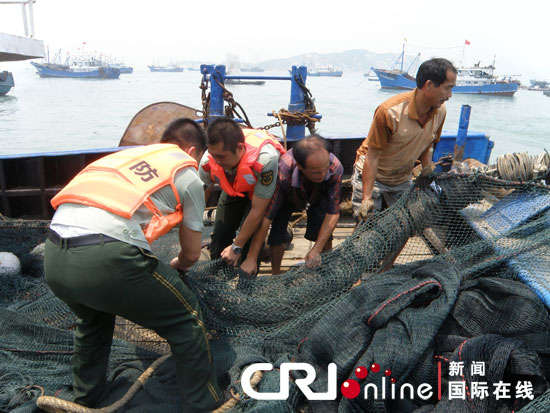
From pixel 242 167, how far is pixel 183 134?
0.46 meters

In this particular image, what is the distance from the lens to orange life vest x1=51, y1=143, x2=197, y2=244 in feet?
6.34

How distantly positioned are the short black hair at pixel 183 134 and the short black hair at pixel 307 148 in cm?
61

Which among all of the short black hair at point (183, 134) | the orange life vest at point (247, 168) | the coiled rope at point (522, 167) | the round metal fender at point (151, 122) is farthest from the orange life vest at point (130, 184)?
the round metal fender at point (151, 122)

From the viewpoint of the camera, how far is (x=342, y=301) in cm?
256

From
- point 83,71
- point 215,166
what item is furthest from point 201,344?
point 83,71

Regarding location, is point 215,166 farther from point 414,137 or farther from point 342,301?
point 414,137

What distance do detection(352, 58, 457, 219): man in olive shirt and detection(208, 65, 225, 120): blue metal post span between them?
120 inches

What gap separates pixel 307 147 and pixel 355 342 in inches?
46.3

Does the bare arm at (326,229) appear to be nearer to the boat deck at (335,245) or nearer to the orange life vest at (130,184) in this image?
the boat deck at (335,245)

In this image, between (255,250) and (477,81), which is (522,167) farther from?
(477,81)

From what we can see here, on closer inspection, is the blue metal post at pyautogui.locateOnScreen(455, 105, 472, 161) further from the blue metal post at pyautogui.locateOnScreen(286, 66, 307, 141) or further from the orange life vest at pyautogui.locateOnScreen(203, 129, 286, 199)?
the orange life vest at pyautogui.locateOnScreen(203, 129, 286, 199)

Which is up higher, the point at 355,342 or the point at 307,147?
the point at 307,147

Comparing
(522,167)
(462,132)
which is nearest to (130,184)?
(522,167)

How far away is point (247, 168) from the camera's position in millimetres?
2801
